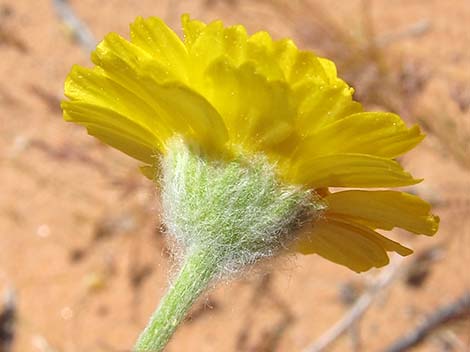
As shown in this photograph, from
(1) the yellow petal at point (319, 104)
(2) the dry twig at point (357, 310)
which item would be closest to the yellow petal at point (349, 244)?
(1) the yellow petal at point (319, 104)

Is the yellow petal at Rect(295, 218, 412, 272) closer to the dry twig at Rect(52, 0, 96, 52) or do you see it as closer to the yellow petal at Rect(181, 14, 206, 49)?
the yellow petal at Rect(181, 14, 206, 49)

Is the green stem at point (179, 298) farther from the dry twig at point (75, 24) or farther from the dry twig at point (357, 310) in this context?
the dry twig at point (75, 24)

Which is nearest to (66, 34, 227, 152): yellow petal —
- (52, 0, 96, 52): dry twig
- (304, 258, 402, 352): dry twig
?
(304, 258, 402, 352): dry twig

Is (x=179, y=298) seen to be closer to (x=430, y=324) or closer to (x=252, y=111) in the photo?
(x=252, y=111)

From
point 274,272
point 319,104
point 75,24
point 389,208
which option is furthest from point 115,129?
point 75,24

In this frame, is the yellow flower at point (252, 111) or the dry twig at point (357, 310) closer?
the yellow flower at point (252, 111)
